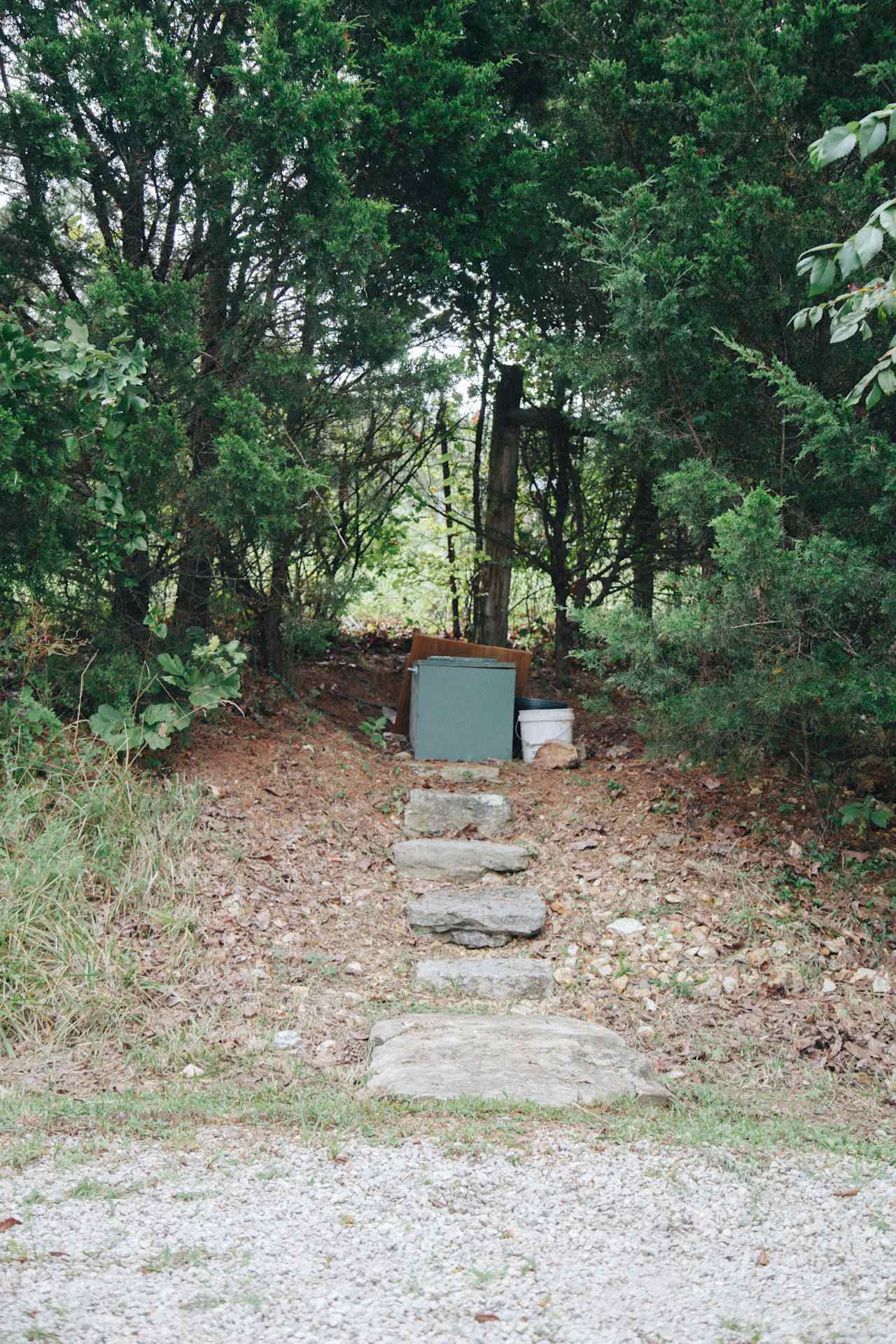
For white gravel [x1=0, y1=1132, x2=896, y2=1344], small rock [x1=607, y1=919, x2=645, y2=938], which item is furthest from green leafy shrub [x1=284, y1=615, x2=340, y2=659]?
white gravel [x1=0, y1=1132, x2=896, y2=1344]

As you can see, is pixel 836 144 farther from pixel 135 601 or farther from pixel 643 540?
pixel 643 540

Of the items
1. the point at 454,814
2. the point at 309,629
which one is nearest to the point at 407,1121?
the point at 454,814

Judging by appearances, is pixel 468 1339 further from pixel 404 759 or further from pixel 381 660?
pixel 381 660

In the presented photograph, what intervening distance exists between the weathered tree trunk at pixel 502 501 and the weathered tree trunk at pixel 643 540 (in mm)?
826

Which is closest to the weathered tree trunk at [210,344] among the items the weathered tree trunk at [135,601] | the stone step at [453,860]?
the weathered tree trunk at [135,601]

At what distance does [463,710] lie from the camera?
5523 mm

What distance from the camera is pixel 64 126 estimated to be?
4145 millimetres

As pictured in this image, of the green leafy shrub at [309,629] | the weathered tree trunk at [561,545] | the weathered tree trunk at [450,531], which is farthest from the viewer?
the weathered tree trunk at [450,531]

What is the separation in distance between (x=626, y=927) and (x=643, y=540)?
3231 mm

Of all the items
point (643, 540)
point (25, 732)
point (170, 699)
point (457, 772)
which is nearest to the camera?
point (25, 732)

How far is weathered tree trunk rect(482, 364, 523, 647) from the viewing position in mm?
6723

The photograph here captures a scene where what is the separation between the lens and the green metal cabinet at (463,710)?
5.47 meters

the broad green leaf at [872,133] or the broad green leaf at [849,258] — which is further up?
the broad green leaf at [872,133]

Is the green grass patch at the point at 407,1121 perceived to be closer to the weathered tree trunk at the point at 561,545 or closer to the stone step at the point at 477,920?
the stone step at the point at 477,920
